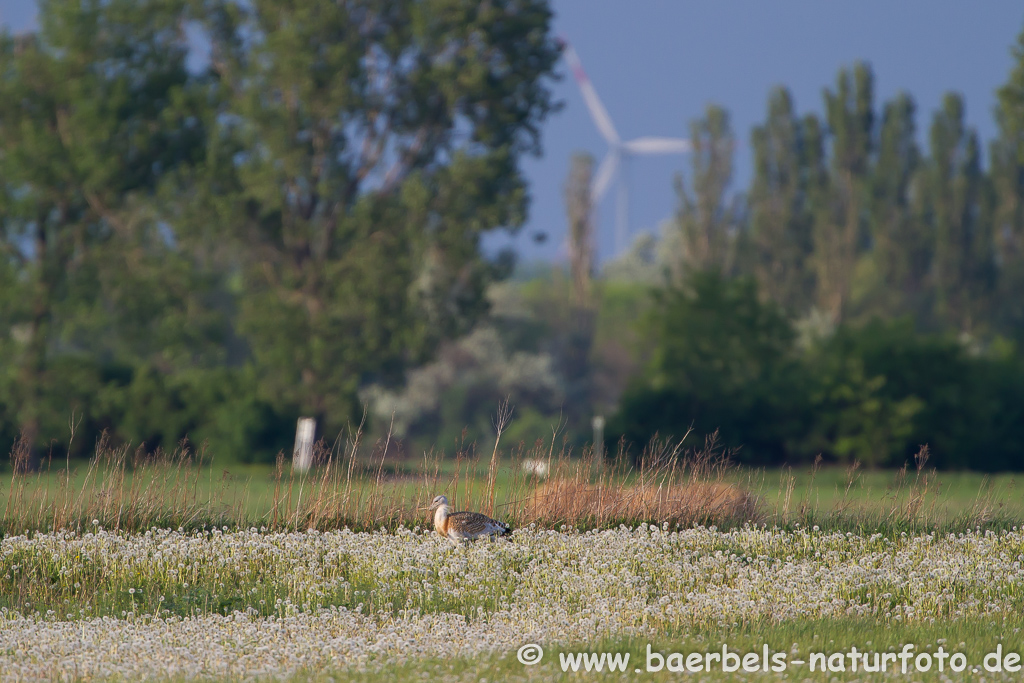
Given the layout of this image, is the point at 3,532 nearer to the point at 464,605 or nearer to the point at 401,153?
the point at 464,605

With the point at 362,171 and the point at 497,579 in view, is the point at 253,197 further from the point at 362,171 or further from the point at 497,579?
the point at 497,579

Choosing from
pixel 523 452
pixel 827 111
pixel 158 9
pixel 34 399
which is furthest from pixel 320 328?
pixel 827 111

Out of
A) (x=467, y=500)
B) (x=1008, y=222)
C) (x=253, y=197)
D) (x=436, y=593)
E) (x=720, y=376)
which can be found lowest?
(x=436, y=593)

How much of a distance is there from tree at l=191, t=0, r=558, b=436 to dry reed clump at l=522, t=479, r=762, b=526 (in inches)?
640

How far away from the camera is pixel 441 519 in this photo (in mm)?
10562

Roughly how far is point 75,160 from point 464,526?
21302 mm

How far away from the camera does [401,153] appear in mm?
30344

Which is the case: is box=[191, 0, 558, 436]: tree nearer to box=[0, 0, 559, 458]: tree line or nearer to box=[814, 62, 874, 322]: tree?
box=[0, 0, 559, 458]: tree line

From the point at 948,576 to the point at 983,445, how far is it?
20302mm

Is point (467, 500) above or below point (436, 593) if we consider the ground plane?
above

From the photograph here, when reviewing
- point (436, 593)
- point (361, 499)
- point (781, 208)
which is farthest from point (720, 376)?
point (436, 593)

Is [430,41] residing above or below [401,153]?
above

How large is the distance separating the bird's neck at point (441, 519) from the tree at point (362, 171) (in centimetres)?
1731

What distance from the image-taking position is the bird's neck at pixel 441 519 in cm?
1053
